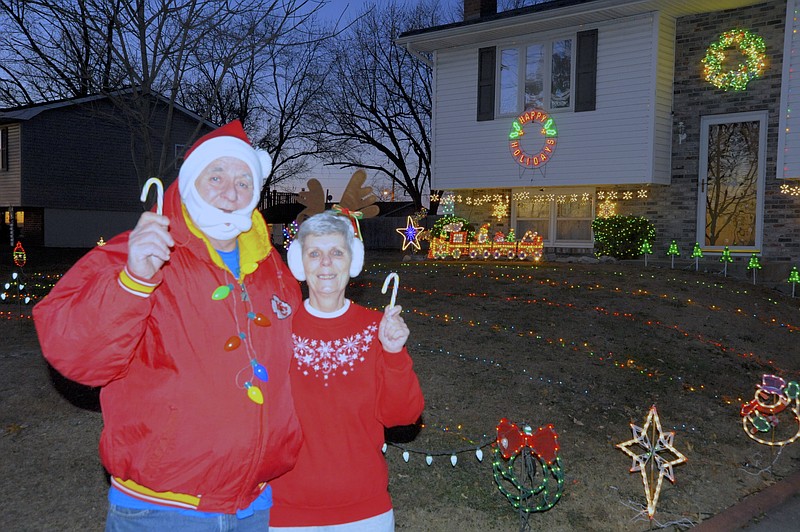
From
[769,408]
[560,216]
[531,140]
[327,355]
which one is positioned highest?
[531,140]

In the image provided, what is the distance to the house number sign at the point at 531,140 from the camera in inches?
590

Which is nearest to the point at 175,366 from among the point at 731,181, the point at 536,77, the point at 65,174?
the point at 731,181

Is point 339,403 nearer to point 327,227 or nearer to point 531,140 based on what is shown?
point 327,227

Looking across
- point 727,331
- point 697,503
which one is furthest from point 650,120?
point 697,503

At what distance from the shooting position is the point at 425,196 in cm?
3003

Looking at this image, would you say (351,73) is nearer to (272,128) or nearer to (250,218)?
A: (272,128)

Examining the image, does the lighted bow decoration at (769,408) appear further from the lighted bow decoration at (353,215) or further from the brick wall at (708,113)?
the brick wall at (708,113)

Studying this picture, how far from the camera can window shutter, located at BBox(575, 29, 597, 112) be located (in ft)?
47.5

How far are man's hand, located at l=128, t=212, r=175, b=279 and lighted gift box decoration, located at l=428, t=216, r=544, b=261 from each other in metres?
12.7

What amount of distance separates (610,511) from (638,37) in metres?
12.0

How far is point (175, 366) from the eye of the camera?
1.99m

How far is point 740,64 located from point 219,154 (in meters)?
13.7

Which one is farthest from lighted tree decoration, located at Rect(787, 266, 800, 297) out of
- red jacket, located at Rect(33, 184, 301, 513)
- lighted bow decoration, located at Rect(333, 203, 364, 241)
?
red jacket, located at Rect(33, 184, 301, 513)

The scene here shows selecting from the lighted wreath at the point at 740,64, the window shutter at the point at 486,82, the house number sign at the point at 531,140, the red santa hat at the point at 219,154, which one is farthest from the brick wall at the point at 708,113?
the red santa hat at the point at 219,154
